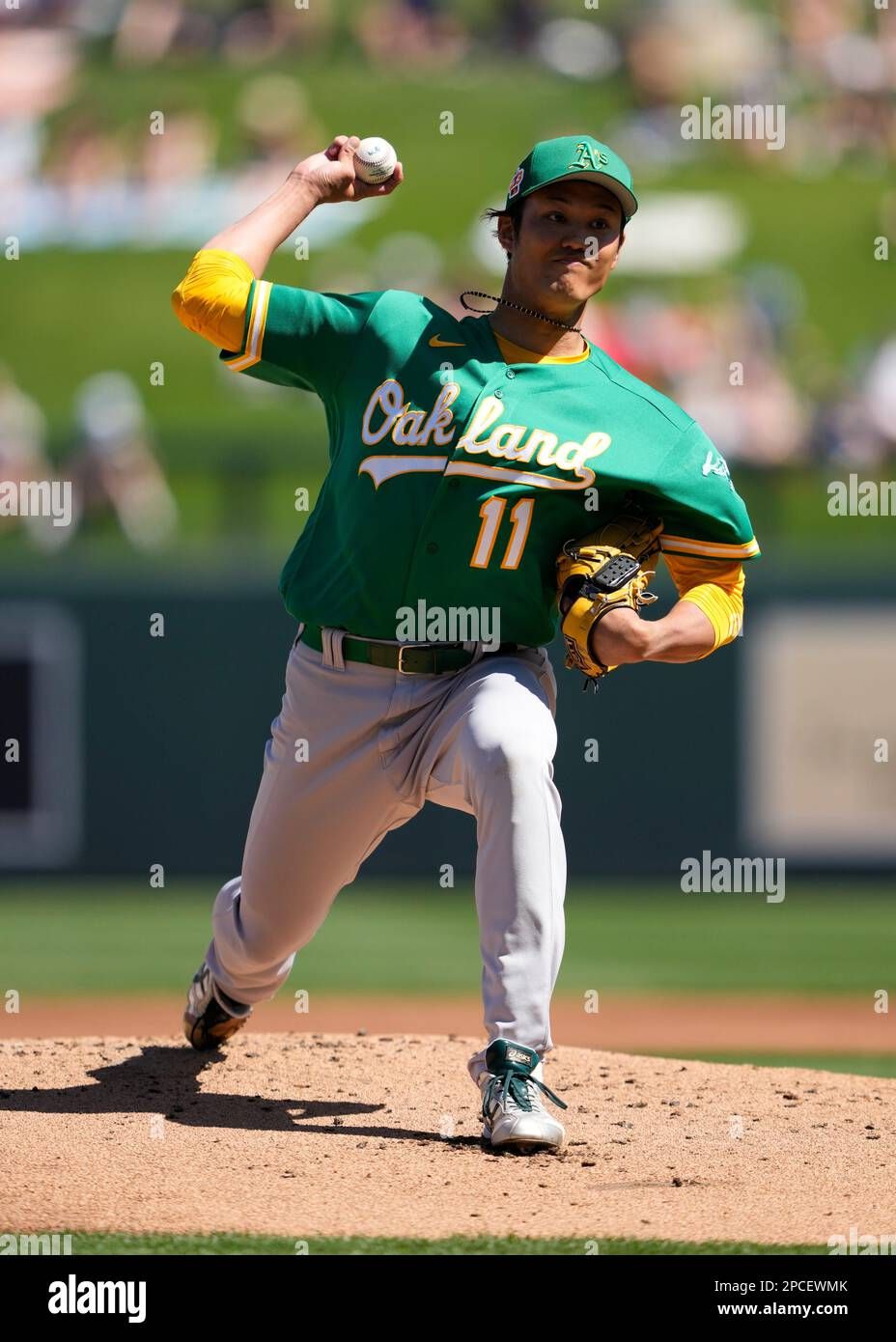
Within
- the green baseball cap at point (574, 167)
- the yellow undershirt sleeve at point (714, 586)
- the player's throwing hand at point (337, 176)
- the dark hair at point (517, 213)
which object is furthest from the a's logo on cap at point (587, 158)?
the yellow undershirt sleeve at point (714, 586)

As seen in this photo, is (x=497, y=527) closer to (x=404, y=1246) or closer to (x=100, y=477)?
(x=404, y=1246)

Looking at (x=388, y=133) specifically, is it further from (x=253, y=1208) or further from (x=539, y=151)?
(x=253, y=1208)

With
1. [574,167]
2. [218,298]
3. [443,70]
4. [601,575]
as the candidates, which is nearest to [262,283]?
[218,298]

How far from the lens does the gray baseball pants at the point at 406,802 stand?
350 cm

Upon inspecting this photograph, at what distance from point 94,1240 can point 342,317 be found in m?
1.83

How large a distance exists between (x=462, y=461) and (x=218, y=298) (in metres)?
0.58

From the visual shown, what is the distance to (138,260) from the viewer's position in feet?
51.5

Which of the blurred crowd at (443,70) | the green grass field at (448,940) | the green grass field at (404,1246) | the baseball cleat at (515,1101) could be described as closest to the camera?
the green grass field at (404,1246)

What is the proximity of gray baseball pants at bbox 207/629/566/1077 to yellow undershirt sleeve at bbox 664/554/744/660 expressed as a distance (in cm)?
33

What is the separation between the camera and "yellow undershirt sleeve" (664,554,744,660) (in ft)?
12.0

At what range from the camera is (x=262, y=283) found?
12.4ft

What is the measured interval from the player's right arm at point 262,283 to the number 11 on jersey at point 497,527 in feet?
1.62

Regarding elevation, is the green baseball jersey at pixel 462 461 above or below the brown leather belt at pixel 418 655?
above

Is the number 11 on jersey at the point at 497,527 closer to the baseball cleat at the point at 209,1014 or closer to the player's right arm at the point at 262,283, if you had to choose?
the player's right arm at the point at 262,283
